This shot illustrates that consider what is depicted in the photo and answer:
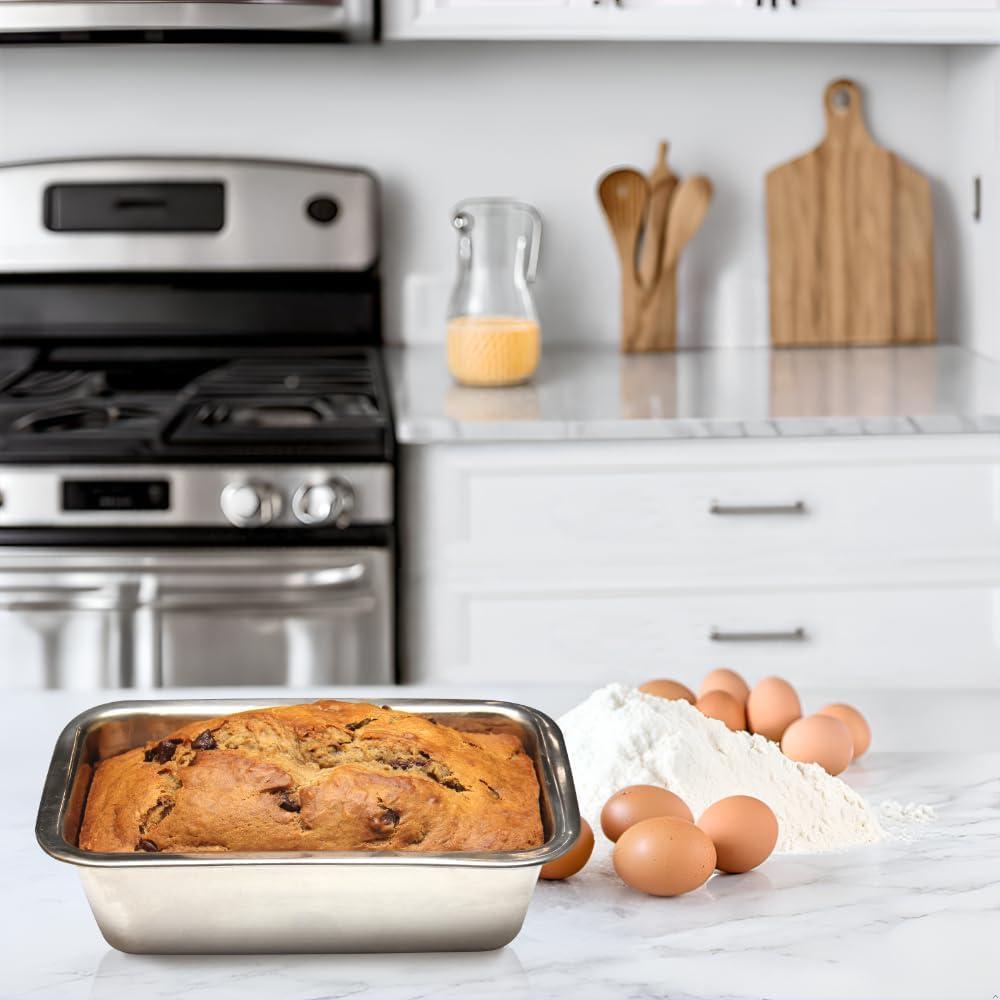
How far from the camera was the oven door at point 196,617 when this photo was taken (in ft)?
7.10

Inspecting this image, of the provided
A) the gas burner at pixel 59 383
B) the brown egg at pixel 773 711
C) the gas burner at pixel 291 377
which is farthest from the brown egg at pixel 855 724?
the gas burner at pixel 59 383

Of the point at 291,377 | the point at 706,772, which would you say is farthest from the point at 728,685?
the point at 291,377

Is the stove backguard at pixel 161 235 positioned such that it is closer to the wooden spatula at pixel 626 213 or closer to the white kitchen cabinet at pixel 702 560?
the wooden spatula at pixel 626 213

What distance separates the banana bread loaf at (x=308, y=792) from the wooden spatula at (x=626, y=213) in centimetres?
200

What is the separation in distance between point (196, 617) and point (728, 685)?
119 centimetres

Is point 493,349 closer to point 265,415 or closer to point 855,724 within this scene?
point 265,415

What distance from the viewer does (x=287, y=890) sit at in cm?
77

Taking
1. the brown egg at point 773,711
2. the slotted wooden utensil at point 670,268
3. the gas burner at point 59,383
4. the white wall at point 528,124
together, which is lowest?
the brown egg at point 773,711

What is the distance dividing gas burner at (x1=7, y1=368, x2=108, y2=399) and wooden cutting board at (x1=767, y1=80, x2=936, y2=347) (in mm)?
1285

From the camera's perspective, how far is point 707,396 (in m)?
2.40

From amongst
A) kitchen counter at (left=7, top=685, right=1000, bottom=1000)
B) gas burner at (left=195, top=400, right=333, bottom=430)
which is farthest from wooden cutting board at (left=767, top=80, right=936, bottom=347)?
kitchen counter at (left=7, top=685, right=1000, bottom=1000)

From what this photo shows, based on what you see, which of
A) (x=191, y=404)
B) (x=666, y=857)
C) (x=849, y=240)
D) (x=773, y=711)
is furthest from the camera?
(x=849, y=240)

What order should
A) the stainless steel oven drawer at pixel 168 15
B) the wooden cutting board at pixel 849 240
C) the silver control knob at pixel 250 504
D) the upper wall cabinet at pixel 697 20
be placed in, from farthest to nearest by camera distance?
the wooden cutting board at pixel 849 240, the upper wall cabinet at pixel 697 20, the stainless steel oven drawer at pixel 168 15, the silver control knob at pixel 250 504

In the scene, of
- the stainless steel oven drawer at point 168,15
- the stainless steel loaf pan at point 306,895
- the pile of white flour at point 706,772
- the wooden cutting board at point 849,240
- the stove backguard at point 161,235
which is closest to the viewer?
the stainless steel loaf pan at point 306,895
